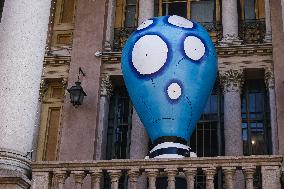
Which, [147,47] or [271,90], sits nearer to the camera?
[147,47]

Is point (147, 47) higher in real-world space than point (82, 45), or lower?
lower

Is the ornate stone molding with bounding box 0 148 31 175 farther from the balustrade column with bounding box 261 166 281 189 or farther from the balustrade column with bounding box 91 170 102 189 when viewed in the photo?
the balustrade column with bounding box 261 166 281 189

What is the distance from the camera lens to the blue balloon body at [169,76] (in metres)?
10.6

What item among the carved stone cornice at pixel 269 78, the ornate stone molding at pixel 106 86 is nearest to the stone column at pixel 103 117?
the ornate stone molding at pixel 106 86

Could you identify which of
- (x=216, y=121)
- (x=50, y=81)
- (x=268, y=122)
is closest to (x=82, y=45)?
(x=50, y=81)

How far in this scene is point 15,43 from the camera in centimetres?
1119

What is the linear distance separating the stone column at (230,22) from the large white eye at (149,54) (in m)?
5.67

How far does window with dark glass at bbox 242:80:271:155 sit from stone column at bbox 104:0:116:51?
364 centimetres

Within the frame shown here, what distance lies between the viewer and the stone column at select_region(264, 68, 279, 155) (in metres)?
14.9

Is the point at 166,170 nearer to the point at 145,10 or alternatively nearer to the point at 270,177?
the point at 270,177

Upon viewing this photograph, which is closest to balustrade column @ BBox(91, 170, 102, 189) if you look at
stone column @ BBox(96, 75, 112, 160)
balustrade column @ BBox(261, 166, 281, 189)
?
balustrade column @ BBox(261, 166, 281, 189)

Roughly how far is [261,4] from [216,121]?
341 centimetres

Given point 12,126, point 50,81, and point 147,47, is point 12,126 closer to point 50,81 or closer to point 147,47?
point 147,47

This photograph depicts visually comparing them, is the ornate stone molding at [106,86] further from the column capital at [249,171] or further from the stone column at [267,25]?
the column capital at [249,171]
